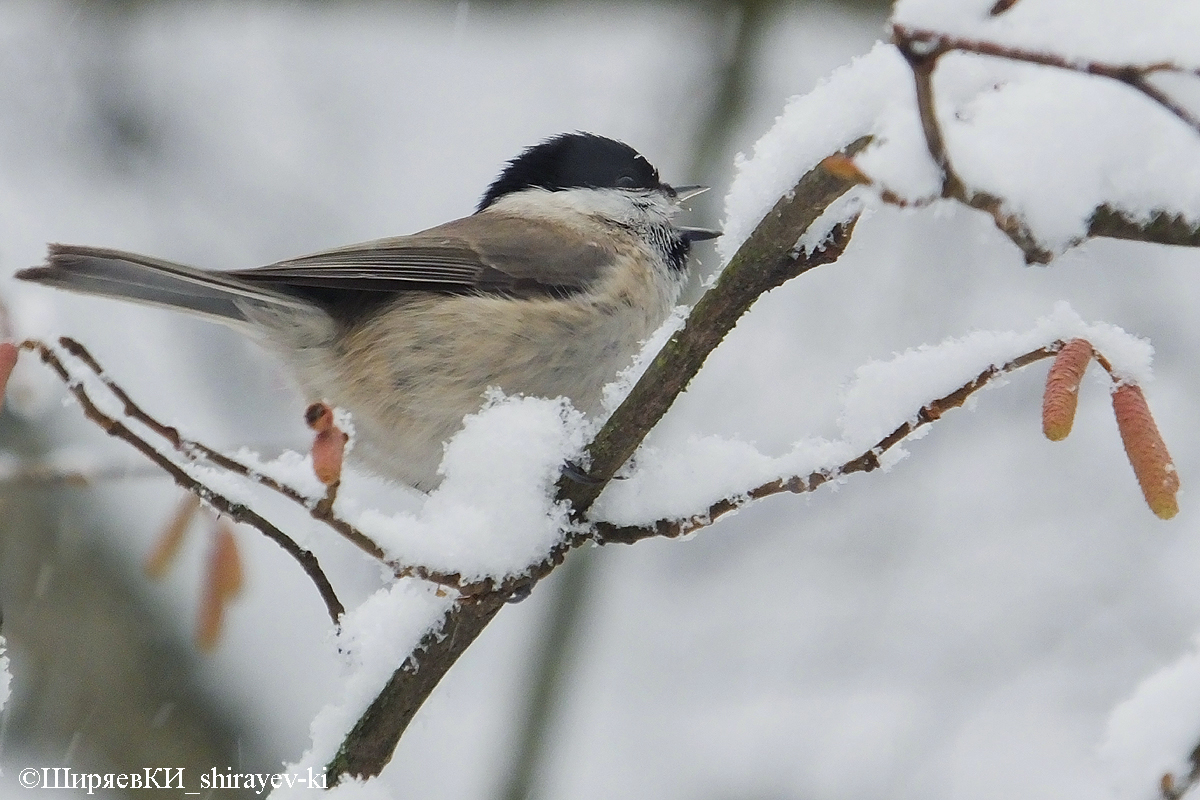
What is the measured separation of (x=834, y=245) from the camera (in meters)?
1.60

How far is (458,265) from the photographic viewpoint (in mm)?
2955

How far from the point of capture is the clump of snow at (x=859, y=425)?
4.92ft

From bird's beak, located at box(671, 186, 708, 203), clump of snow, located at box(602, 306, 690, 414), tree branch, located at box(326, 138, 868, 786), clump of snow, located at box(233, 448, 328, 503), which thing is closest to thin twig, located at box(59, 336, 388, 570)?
clump of snow, located at box(233, 448, 328, 503)

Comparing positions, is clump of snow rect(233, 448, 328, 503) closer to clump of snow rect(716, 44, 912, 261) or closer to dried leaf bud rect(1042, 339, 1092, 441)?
clump of snow rect(716, 44, 912, 261)

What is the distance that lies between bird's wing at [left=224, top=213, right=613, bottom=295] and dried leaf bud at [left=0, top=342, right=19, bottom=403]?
3.75 feet

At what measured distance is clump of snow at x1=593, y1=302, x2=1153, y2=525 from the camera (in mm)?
1499

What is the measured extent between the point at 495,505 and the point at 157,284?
3.37 ft

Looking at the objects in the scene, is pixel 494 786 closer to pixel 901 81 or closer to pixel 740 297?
pixel 740 297

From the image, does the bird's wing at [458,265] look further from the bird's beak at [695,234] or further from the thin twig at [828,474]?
the thin twig at [828,474]

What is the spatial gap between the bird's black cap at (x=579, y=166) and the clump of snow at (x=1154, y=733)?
8.46 ft

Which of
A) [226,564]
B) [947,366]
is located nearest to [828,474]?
[947,366]

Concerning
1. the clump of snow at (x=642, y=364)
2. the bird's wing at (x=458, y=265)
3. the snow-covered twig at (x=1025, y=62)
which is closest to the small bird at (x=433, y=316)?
the bird's wing at (x=458, y=265)

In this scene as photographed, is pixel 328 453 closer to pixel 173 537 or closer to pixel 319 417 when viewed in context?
pixel 319 417

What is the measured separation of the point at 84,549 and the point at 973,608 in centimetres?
410
